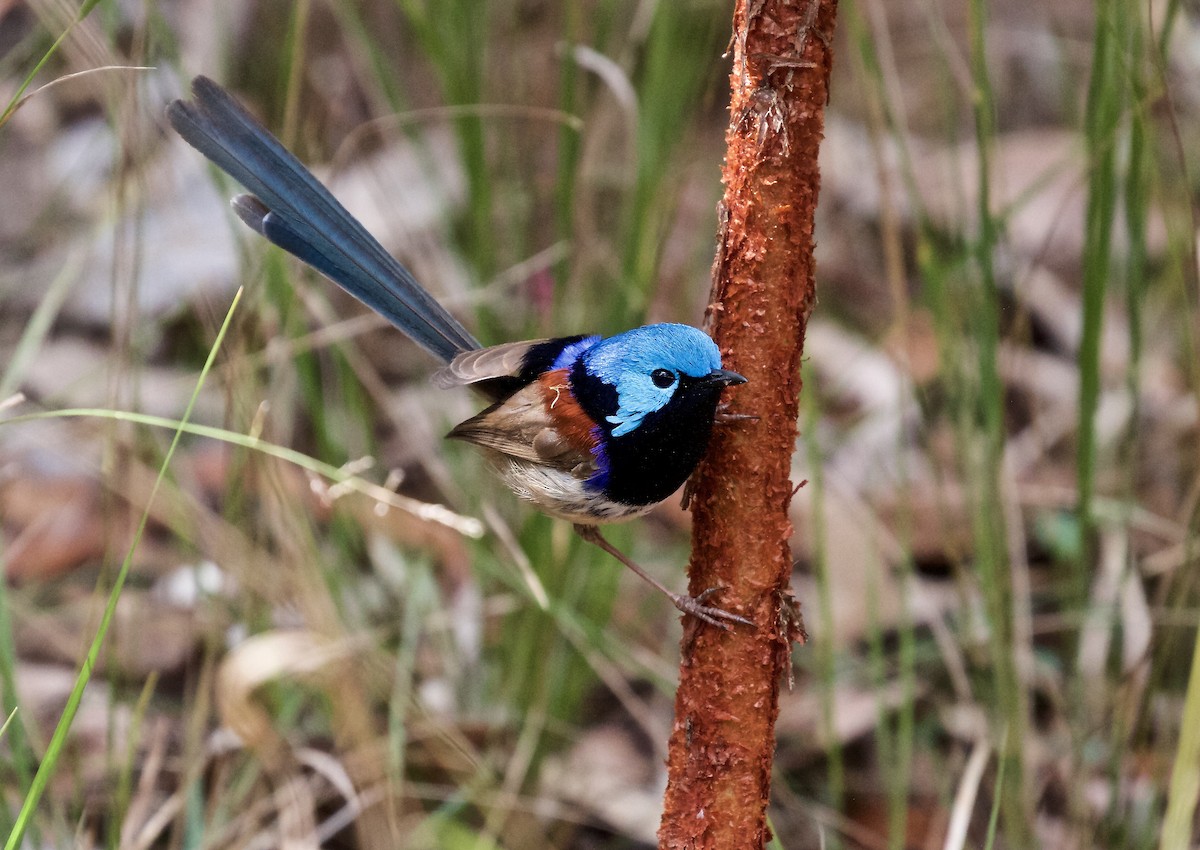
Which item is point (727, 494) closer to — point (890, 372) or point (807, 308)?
point (807, 308)

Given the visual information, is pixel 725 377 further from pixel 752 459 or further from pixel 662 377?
pixel 662 377

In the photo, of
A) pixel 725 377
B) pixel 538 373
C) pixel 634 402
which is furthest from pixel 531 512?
pixel 725 377

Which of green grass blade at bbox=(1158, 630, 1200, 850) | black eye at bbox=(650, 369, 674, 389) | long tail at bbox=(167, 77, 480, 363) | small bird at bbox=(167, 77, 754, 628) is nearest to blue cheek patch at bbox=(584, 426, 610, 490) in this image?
small bird at bbox=(167, 77, 754, 628)

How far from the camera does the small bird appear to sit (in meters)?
2.30

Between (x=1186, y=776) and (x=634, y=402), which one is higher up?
(x=634, y=402)

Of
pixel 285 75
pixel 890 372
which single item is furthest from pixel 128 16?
pixel 890 372

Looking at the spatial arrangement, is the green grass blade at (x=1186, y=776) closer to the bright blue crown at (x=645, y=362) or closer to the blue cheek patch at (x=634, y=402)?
the bright blue crown at (x=645, y=362)

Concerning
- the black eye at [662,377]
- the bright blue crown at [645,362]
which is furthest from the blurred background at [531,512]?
the black eye at [662,377]

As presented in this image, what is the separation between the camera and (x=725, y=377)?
2.06 m

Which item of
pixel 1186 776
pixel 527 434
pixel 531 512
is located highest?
pixel 527 434

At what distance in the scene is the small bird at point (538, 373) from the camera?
2.30m

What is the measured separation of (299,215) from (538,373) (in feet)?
2.08

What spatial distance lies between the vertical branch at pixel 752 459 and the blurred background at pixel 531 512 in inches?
21.4

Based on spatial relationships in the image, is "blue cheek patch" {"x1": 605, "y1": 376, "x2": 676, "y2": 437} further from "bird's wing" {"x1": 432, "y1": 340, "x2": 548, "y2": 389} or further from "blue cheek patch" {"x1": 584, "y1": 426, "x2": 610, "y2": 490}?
"bird's wing" {"x1": 432, "y1": 340, "x2": 548, "y2": 389}
